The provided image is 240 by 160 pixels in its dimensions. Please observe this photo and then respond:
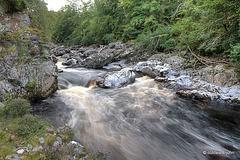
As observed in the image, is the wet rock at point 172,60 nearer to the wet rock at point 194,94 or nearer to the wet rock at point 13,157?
the wet rock at point 194,94

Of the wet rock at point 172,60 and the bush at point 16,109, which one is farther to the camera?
the wet rock at point 172,60

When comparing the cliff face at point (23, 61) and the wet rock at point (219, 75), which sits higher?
the cliff face at point (23, 61)

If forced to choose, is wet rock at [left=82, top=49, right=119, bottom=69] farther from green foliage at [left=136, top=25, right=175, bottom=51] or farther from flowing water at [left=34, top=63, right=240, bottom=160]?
Answer: flowing water at [left=34, top=63, right=240, bottom=160]

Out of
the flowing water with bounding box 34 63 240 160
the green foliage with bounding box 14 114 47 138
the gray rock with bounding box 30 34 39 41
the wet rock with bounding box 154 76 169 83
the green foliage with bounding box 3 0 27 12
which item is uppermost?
the green foliage with bounding box 3 0 27 12

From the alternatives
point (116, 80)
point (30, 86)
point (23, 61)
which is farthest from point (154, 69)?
point (23, 61)

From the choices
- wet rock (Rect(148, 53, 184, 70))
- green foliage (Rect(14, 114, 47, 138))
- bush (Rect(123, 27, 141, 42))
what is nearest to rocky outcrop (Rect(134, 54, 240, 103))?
wet rock (Rect(148, 53, 184, 70))

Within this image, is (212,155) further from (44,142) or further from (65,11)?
(65,11)

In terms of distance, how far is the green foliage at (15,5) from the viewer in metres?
5.17

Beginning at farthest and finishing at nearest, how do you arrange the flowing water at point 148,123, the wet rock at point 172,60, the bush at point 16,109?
the wet rock at point 172,60, the flowing water at point 148,123, the bush at point 16,109

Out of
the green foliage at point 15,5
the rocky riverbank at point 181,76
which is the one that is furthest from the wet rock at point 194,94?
the green foliage at point 15,5

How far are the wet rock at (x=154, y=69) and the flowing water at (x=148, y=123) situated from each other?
5.80 ft

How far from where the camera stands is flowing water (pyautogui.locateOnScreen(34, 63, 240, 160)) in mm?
3324

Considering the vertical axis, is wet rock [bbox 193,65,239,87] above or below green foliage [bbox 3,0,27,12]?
below

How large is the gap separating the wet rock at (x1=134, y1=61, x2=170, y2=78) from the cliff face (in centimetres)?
631
